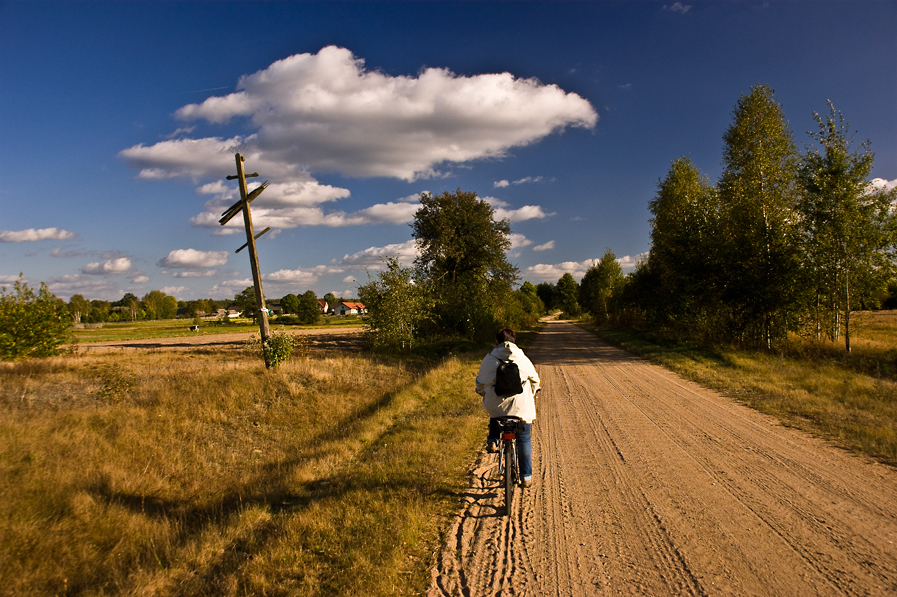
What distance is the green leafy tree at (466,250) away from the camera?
31.2 meters

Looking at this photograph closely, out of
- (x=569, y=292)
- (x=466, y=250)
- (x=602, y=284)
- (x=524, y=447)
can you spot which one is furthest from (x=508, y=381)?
(x=569, y=292)

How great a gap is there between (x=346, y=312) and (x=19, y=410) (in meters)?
141

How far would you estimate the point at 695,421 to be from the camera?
8516 mm

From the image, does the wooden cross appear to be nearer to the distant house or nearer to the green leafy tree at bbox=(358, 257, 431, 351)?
the green leafy tree at bbox=(358, 257, 431, 351)

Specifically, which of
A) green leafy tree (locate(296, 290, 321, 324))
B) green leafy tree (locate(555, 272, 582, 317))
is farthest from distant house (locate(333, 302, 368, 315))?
green leafy tree (locate(555, 272, 582, 317))

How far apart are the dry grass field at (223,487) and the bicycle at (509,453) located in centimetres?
69

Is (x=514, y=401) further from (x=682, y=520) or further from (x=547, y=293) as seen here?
(x=547, y=293)

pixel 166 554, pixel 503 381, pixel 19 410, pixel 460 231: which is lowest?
pixel 166 554

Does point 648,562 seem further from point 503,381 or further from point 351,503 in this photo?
point 351,503

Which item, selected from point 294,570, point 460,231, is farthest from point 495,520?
point 460,231

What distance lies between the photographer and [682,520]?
15.2 ft

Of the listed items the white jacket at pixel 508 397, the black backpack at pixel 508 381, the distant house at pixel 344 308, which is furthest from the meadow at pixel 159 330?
the distant house at pixel 344 308

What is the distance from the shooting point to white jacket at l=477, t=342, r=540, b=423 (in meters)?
5.33

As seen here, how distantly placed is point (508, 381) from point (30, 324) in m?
16.7
